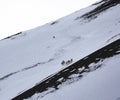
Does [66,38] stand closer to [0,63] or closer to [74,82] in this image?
[0,63]

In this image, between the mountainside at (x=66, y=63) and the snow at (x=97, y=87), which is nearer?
the snow at (x=97, y=87)

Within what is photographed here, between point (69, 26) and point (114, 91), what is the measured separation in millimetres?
16773

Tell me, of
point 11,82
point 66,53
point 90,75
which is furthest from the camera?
point 66,53

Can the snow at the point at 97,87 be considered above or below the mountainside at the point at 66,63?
above

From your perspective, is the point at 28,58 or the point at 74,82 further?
the point at 28,58

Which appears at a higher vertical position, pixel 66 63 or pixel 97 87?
pixel 97 87

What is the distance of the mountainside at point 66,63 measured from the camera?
5.97m

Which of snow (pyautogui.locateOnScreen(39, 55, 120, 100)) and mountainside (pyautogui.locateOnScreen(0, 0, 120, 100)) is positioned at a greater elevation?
snow (pyautogui.locateOnScreen(39, 55, 120, 100))

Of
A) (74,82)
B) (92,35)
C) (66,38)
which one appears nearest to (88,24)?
(66,38)

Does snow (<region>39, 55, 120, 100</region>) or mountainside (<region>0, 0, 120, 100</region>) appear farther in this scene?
mountainside (<region>0, 0, 120, 100</region>)

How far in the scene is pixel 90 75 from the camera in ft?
22.0

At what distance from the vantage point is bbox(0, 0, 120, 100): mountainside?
19.6 ft

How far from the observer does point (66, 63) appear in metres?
11.2

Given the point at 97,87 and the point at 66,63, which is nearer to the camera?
the point at 97,87
